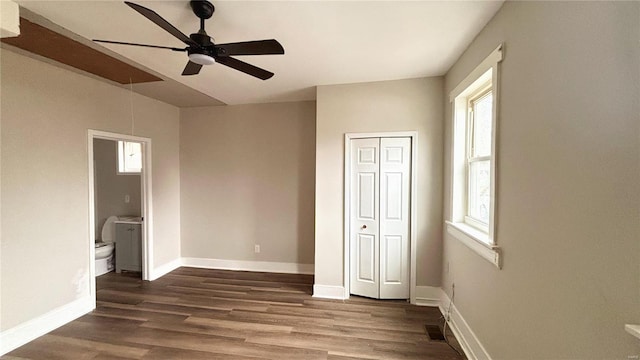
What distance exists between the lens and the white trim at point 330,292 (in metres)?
3.20

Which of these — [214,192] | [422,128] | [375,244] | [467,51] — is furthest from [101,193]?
[467,51]

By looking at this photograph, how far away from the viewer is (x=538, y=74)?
1.33m

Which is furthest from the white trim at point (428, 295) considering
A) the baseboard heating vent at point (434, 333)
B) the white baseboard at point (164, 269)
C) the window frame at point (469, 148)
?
the white baseboard at point (164, 269)

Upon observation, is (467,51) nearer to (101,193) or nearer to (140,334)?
(140,334)

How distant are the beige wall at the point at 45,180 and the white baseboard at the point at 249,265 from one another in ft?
5.00

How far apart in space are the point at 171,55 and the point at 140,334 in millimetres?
2710

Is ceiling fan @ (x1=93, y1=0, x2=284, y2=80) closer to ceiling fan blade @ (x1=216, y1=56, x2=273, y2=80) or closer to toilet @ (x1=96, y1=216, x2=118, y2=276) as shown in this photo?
ceiling fan blade @ (x1=216, y1=56, x2=273, y2=80)

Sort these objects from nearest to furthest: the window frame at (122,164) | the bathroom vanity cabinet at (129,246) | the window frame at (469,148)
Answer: the window frame at (469,148), the bathroom vanity cabinet at (129,246), the window frame at (122,164)

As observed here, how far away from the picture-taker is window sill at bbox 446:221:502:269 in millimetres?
1717

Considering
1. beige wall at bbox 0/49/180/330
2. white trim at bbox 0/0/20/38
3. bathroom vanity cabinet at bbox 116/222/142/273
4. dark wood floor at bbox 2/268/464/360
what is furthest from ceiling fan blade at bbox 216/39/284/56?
bathroom vanity cabinet at bbox 116/222/142/273

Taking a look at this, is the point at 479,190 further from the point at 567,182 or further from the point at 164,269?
the point at 164,269

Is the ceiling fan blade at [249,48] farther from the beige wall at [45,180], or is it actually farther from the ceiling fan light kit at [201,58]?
the beige wall at [45,180]

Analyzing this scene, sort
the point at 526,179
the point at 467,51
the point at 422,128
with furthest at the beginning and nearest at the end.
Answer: the point at 422,128 → the point at 467,51 → the point at 526,179

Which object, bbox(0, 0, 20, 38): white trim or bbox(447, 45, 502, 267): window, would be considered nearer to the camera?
bbox(0, 0, 20, 38): white trim
